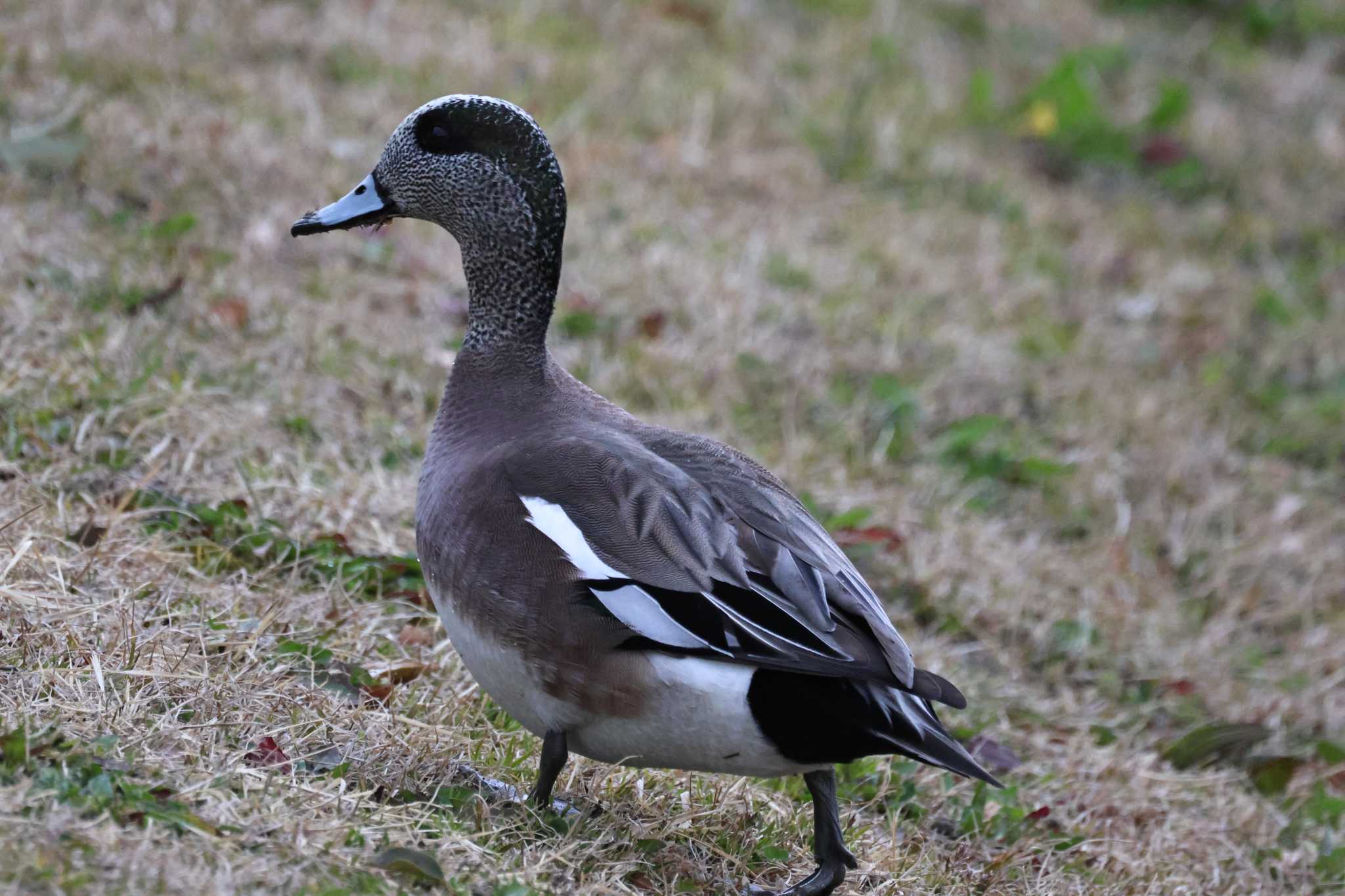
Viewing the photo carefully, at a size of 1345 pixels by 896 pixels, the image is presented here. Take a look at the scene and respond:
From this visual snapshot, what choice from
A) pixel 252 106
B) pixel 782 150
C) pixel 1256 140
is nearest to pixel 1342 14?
pixel 1256 140

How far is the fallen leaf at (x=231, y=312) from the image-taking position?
445cm

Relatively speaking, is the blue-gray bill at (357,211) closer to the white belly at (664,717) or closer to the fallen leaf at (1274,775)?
the white belly at (664,717)

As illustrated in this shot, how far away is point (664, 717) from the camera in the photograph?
2.58 meters

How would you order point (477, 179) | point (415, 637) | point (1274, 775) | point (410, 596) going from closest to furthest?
point (477, 179) < point (415, 637) < point (410, 596) < point (1274, 775)

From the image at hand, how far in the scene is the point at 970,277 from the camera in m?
6.30

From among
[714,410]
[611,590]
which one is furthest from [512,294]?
[714,410]

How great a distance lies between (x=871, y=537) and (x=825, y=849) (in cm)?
175

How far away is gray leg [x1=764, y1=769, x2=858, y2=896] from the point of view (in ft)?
8.94

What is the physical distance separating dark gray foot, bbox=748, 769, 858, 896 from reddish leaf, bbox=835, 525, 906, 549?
1.63 metres

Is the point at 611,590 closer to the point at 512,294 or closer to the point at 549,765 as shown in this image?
the point at 549,765

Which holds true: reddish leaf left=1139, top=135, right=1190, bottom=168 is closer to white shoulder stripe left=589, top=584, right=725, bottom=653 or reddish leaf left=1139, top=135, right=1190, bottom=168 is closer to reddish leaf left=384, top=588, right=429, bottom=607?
reddish leaf left=384, top=588, right=429, bottom=607

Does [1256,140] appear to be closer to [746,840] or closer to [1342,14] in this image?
[1342,14]

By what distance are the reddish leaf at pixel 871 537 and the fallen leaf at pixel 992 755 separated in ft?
2.61

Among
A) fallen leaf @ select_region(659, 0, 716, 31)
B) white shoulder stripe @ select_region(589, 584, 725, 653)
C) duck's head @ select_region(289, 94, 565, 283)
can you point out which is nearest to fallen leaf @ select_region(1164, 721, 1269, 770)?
white shoulder stripe @ select_region(589, 584, 725, 653)
